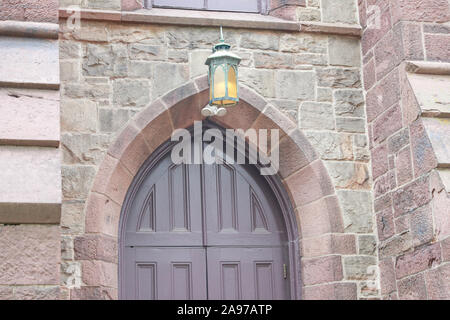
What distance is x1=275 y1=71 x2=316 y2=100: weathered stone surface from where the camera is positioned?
609cm

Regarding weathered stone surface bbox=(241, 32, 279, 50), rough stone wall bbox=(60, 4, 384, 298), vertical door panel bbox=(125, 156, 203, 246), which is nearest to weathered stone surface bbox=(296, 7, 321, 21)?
rough stone wall bbox=(60, 4, 384, 298)

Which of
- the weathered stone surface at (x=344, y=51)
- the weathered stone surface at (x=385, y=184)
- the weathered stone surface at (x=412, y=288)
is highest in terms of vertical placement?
the weathered stone surface at (x=344, y=51)

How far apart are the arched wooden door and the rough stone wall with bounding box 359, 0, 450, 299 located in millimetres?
897

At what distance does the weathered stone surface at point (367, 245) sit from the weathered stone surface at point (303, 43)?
60.5 inches

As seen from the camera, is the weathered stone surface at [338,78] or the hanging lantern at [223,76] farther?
the weathered stone surface at [338,78]

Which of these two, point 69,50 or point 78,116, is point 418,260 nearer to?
point 78,116

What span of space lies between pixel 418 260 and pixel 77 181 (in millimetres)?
2450

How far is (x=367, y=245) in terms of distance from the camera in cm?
590

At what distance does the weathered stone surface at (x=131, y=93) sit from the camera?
19.1ft

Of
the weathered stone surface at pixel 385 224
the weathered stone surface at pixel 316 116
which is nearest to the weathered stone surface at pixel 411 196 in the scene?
the weathered stone surface at pixel 385 224

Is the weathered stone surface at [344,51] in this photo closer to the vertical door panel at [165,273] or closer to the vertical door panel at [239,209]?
the vertical door panel at [239,209]

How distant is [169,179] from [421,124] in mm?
2020

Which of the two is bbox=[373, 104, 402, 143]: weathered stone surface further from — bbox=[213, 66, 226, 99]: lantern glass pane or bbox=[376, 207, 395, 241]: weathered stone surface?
bbox=[213, 66, 226, 99]: lantern glass pane
